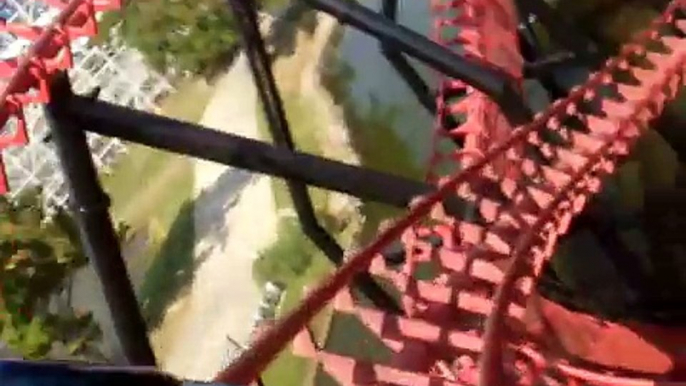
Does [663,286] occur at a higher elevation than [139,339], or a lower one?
lower

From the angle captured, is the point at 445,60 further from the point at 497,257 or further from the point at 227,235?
Result: the point at 227,235

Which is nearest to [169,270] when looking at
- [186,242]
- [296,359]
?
[186,242]

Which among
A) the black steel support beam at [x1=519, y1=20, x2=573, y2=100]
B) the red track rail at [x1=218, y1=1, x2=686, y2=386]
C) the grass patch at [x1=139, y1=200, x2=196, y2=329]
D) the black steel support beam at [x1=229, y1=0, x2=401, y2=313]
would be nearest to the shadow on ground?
the grass patch at [x1=139, y1=200, x2=196, y2=329]

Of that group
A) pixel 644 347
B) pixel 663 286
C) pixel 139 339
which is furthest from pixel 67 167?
pixel 663 286

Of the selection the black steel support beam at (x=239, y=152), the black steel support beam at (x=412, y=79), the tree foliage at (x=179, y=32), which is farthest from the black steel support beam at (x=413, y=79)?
the black steel support beam at (x=239, y=152)

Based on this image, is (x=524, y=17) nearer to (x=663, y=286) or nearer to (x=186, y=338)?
(x=663, y=286)

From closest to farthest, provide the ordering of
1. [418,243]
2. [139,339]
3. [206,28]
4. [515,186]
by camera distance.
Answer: [418,243]
[515,186]
[139,339]
[206,28]

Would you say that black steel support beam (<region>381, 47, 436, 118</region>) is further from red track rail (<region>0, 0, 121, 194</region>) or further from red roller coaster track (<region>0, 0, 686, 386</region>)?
red track rail (<region>0, 0, 121, 194</region>)
